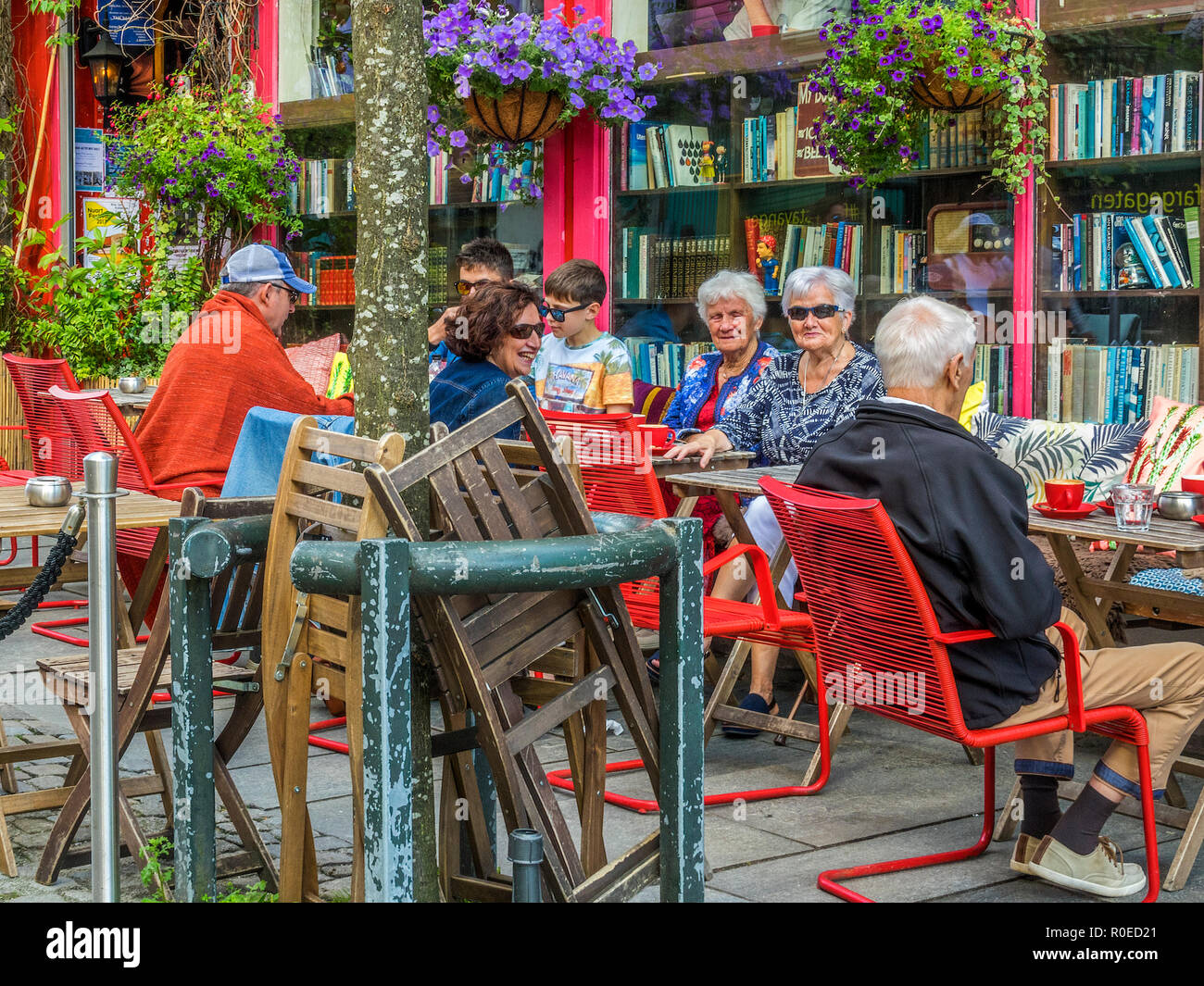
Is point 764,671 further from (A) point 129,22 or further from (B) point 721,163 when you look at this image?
(A) point 129,22

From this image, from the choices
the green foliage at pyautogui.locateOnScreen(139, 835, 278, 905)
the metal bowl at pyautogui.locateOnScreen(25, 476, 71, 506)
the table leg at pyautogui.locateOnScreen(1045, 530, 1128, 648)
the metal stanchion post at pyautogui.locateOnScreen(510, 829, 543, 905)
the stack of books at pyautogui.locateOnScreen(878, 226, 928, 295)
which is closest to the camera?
the metal stanchion post at pyautogui.locateOnScreen(510, 829, 543, 905)

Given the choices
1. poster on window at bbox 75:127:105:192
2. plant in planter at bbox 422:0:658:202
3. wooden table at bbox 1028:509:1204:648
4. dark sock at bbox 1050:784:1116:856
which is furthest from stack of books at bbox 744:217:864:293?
poster on window at bbox 75:127:105:192

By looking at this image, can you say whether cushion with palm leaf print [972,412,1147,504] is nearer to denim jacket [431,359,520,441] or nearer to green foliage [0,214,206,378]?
denim jacket [431,359,520,441]

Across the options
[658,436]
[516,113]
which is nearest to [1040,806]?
[658,436]

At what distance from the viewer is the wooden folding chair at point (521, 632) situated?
248 cm

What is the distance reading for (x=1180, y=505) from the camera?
3988 mm

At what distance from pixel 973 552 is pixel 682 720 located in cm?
102

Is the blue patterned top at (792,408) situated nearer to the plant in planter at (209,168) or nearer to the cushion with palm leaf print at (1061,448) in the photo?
the cushion with palm leaf print at (1061,448)

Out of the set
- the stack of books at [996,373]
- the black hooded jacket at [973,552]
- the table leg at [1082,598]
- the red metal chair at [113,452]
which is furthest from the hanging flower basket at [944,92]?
the red metal chair at [113,452]

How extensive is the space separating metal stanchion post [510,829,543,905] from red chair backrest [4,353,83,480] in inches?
180

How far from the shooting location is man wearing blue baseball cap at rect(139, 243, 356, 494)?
5.55 m

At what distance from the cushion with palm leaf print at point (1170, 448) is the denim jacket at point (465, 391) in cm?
224
